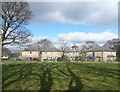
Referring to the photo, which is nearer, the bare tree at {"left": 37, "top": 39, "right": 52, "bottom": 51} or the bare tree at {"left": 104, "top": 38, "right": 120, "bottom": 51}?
the bare tree at {"left": 104, "top": 38, "right": 120, "bottom": 51}

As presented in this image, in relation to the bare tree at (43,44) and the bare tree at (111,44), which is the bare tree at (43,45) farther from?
the bare tree at (111,44)

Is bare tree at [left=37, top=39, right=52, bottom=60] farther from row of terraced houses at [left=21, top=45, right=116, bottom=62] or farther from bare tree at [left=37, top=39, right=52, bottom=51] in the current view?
row of terraced houses at [left=21, top=45, right=116, bottom=62]

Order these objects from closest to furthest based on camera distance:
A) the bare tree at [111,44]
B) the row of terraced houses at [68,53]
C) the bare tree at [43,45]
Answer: the row of terraced houses at [68,53] < the bare tree at [111,44] < the bare tree at [43,45]

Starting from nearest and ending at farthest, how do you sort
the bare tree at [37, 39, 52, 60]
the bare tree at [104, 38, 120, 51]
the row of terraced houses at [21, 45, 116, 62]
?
1. the row of terraced houses at [21, 45, 116, 62]
2. the bare tree at [104, 38, 120, 51]
3. the bare tree at [37, 39, 52, 60]

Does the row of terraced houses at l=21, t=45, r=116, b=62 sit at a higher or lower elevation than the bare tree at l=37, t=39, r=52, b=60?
lower

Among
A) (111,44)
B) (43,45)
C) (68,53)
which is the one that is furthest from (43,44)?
(111,44)

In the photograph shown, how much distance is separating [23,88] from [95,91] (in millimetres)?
2946

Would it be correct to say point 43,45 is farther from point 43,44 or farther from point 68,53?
point 68,53

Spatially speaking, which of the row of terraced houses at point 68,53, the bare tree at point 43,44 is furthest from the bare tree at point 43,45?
the row of terraced houses at point 68,53

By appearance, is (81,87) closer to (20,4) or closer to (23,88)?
(23,88)

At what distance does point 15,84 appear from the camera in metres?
9.49

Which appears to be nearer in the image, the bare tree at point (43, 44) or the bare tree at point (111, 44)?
the bare tree at point (111, 44)

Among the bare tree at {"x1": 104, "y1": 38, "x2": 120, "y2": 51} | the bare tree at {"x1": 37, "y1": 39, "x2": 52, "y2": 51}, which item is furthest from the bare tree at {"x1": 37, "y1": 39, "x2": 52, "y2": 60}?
the bare tree at {"x1": 104, "y1": 38, "x2": 120, "y2": 51}

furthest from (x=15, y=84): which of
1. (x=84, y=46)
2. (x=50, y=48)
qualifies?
(x=84, y=46)
